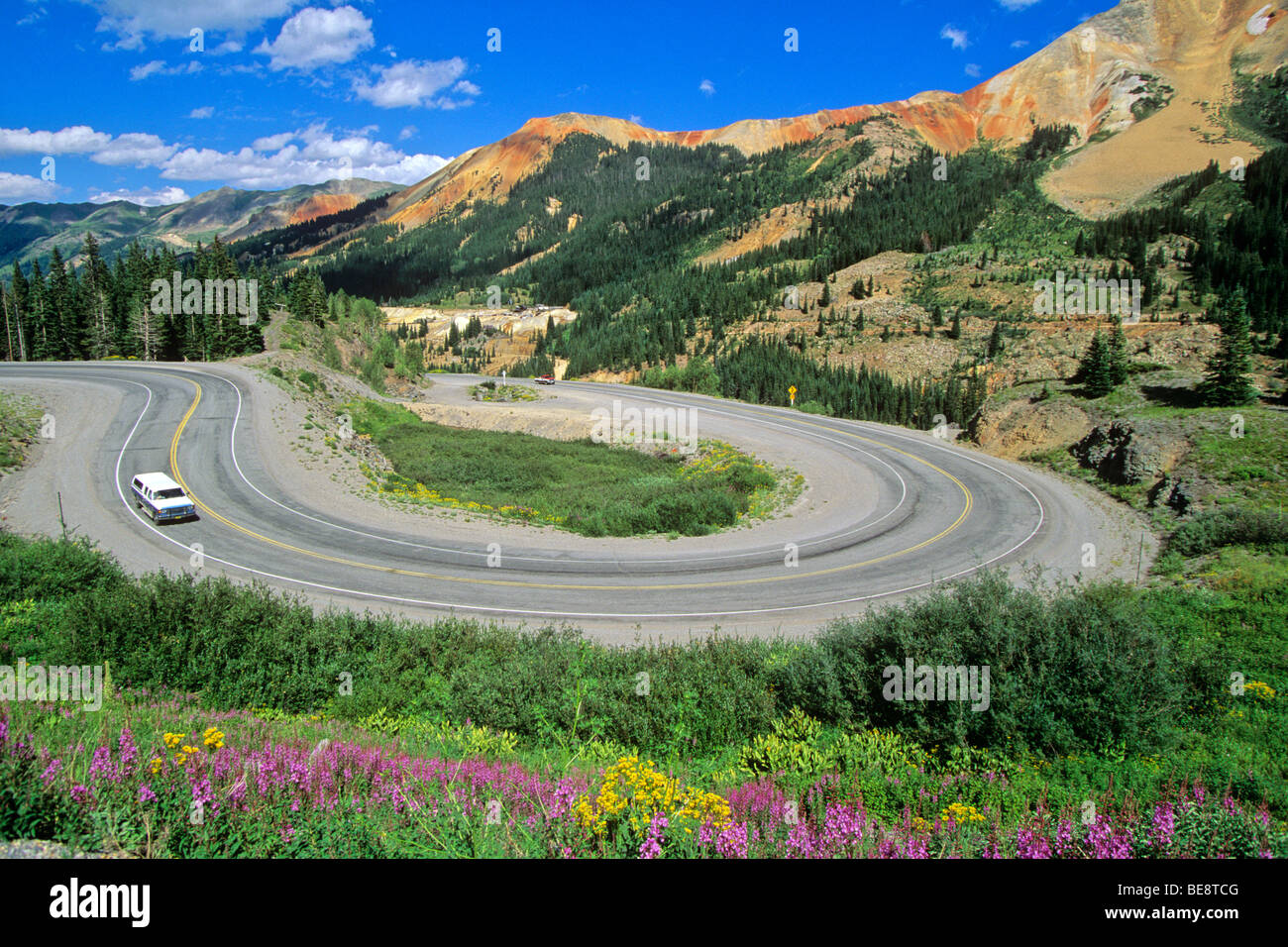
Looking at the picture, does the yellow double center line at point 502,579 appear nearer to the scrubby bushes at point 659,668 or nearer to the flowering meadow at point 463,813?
the scrubby bushes at point 659,668

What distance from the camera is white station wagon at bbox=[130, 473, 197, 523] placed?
21031 millimetres

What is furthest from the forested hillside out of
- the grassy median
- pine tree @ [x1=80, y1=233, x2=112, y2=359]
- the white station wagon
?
the white station wagon

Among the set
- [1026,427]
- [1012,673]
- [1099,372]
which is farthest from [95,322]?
[1099,372]

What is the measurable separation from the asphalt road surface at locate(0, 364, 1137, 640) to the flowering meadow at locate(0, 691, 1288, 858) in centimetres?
933

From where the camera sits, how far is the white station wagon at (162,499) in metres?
21.0

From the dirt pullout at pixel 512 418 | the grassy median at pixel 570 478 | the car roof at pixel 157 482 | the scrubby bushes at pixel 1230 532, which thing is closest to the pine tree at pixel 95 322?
the dirt pullout at pixel 512 418

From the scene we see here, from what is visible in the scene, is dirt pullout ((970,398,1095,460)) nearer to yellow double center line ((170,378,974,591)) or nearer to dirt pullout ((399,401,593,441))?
yellow double center line ((170,378,974,591))

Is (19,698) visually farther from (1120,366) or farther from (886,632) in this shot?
(1120,366)

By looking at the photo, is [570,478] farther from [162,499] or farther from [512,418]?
[512,418]

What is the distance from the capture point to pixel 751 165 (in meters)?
164

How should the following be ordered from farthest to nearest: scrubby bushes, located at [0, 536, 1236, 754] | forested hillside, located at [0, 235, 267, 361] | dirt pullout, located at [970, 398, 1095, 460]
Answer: forested hillside, located at [0, 235, 267, 361]
dirt pullout, located at [970, 398, 1095, 460]
scrubby bushes, located at [0, 536, 1236, 754]

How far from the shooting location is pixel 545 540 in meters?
22.0

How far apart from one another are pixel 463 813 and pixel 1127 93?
571 ft

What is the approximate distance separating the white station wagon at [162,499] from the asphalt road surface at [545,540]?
40 centimetres
